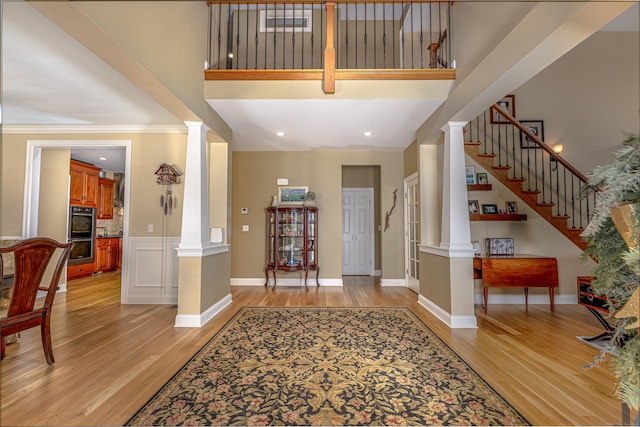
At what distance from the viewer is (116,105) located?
3799mm

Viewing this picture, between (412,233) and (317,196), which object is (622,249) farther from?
(317,196)

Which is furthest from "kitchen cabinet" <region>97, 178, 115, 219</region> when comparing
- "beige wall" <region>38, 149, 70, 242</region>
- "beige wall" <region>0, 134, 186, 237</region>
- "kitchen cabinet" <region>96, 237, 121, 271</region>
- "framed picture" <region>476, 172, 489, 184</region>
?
"framed picture" <region>476, 172, 489, 184</region>

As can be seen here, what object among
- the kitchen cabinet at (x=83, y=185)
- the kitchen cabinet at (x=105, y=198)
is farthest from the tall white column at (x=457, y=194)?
the kitchen cabinet at (x=105, y=198)

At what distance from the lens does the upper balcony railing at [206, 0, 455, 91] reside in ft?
11.6

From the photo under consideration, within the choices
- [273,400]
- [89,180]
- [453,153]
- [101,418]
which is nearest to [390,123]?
[453,153]

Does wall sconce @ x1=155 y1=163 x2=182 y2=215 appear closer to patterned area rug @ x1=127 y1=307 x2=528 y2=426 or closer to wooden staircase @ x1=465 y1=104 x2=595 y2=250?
patterned area rug @ x1=127 y1=307 x2=528 y2=426

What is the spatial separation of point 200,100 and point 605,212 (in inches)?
141

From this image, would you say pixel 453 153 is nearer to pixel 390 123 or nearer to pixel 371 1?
pixel 390 123

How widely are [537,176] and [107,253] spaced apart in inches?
359

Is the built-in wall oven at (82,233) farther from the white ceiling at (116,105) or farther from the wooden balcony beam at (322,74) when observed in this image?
the wooden balcony beam at (322,74)

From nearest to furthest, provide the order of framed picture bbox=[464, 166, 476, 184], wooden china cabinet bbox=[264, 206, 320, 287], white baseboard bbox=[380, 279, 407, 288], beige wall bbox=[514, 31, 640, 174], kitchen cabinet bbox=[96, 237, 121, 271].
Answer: framed picture bbox=[464, 166, 476, 184]
beige wall bbox=[514, 31, 640, 174]
wooden china cabinet bbox=[264, 206, 320, 287]
white baseboard bbox=[380, 279, 407, 288]
kitchen cabinet bbox=[96, 237, 121, 271]

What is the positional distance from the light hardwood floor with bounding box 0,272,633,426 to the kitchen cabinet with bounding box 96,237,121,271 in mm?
2906

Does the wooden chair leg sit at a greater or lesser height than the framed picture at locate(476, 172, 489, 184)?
lesser

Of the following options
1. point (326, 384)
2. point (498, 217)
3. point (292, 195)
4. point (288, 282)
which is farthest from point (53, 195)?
point (498, 217)
